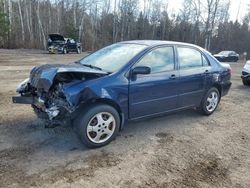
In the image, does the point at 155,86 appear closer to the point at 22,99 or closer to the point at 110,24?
the point at 22,99

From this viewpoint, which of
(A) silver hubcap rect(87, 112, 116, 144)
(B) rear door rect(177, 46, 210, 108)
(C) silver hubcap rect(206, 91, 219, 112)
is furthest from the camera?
(C) silver hubcap rect(206, 91, 219, 112)

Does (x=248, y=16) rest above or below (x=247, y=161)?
above

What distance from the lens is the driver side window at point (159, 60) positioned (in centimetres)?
431

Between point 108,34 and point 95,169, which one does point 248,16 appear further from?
point 95,169

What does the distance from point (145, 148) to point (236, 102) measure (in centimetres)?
420

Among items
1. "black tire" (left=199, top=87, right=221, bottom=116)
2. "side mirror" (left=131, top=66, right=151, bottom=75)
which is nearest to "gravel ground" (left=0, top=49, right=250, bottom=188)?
"black tire" (left=199, top=87, right=221, bottom=116)

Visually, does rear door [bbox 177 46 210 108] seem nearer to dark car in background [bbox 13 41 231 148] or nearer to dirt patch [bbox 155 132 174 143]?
dark car in background [bbox 13 41 231 148]

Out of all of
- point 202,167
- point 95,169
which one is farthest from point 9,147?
point 202,167

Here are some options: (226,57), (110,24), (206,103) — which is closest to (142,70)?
(206,103)

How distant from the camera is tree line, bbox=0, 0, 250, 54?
34094mm

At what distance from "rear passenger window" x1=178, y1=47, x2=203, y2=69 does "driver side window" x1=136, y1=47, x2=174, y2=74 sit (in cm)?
25

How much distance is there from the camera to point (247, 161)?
3.69 m

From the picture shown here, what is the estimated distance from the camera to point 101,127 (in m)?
3.86

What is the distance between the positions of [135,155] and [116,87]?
1.06 metres
